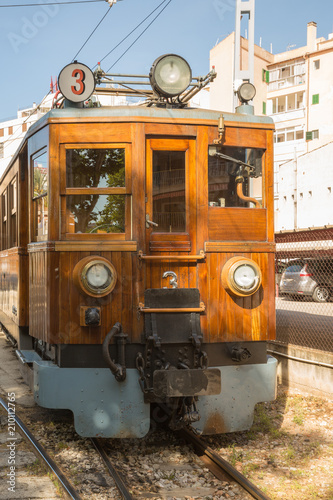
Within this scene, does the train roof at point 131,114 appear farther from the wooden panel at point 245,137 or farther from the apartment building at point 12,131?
the apartment building at point 12,131

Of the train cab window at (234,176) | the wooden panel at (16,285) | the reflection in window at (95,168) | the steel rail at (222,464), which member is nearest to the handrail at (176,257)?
the train cab window at (234,176)

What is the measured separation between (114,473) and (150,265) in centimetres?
182

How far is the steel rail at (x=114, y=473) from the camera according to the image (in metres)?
4.25

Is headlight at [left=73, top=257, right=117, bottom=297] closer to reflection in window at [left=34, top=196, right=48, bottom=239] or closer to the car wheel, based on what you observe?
reflection in window at [left=34, top=196, right=48, bottom=239]

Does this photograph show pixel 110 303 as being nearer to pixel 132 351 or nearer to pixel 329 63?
pixel 132 351

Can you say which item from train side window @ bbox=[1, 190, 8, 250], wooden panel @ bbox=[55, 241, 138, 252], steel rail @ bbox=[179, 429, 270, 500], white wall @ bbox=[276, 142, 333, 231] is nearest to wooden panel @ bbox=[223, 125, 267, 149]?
wooden panel @ bbox=[55, 241, 138, 252]

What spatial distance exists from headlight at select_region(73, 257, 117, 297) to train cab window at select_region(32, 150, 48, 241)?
69 cm

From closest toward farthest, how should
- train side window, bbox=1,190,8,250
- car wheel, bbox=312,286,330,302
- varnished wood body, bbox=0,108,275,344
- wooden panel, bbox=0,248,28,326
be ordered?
varnished wood body, bbox=0,108,275,344
wooden panel, bbox=0,248,28,326
train side window, bbox=1,190,8,250
car wheel, bbox=312,286,330,302

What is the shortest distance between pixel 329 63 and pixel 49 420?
123ft

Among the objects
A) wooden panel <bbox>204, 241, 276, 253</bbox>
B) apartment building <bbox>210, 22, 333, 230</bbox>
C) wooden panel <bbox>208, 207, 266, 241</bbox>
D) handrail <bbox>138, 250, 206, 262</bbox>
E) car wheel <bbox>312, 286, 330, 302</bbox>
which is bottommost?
car wheel <bbox>312, 286, 330, 302</bbox>

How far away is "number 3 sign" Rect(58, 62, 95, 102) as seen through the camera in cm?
540

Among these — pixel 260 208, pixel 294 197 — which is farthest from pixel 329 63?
pixel 260 208

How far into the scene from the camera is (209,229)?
534 centimetres

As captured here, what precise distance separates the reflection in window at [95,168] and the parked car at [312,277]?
5.99 meters
